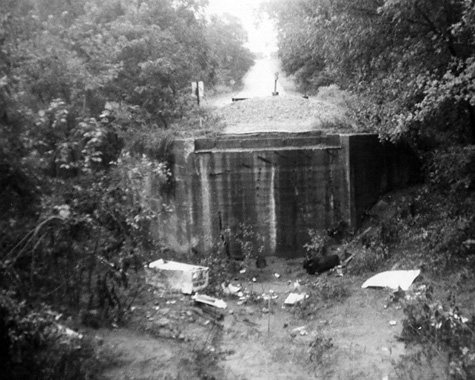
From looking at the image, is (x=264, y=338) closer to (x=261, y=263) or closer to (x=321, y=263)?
(x=321, y=263)

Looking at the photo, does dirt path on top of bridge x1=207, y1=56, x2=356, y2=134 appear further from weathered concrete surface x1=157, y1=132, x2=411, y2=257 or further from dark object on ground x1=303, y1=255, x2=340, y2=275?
dark object on ground x1=303, y1=255, x2=340, y2=275

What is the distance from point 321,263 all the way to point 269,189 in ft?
6.09

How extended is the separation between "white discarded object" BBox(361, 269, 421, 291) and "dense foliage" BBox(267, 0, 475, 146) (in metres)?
2.14

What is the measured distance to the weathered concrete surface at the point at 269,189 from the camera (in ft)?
32.8

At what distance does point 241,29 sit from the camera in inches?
1022

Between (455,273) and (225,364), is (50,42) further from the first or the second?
(455,273)

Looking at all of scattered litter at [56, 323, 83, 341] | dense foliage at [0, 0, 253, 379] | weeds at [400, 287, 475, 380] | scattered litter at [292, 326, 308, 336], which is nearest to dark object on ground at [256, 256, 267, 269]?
dense foliage at [0, 0, 253, 379]

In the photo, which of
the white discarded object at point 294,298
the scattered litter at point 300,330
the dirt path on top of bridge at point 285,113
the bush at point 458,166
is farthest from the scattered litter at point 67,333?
the dirt path on top of bridge at point 285,113

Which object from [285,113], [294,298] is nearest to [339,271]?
[294,298]

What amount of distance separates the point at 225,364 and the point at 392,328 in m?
2.12

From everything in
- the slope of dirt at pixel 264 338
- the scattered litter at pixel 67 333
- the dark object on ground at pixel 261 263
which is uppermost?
the scattered litter at pixel 67 333

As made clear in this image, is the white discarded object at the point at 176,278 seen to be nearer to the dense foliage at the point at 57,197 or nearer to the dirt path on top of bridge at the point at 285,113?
the dense foliage at the point at 57,197

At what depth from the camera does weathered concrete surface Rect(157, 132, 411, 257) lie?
32.8 feet

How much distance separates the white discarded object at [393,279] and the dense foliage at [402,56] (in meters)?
2.14
